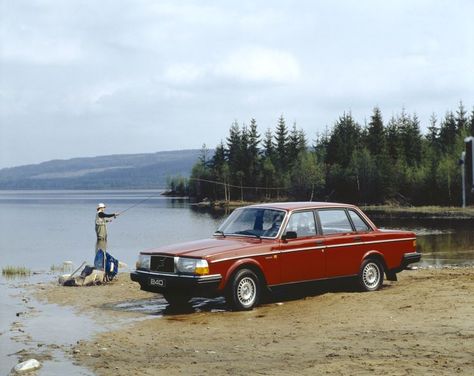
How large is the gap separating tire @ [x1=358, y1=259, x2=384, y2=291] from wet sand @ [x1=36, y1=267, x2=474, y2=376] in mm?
299

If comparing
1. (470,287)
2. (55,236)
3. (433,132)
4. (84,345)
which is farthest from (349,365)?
(433,132)

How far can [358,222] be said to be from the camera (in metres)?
14.4

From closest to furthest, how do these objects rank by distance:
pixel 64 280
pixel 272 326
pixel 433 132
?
pixel 272 326
pixel 64 280
pixel 433 132

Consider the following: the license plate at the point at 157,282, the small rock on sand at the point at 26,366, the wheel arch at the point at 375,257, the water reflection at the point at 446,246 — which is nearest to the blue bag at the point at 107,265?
the license plate at the point at 157,282

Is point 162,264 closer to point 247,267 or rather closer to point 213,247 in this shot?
point 213,247

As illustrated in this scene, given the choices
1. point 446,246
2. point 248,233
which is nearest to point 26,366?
point 248,233

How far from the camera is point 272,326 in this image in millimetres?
10773

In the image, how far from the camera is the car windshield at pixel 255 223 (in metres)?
13.2

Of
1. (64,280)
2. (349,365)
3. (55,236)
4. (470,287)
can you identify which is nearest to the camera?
(349,365)

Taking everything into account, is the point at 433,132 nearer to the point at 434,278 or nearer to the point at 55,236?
the point at 55,236

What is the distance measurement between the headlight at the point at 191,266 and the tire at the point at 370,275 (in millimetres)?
3825

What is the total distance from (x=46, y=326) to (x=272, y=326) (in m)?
3.85

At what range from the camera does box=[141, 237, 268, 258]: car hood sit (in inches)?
480

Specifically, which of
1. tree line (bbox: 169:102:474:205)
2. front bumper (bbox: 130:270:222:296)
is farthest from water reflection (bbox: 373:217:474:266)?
tree line (bbox: 169:102:474:205)
